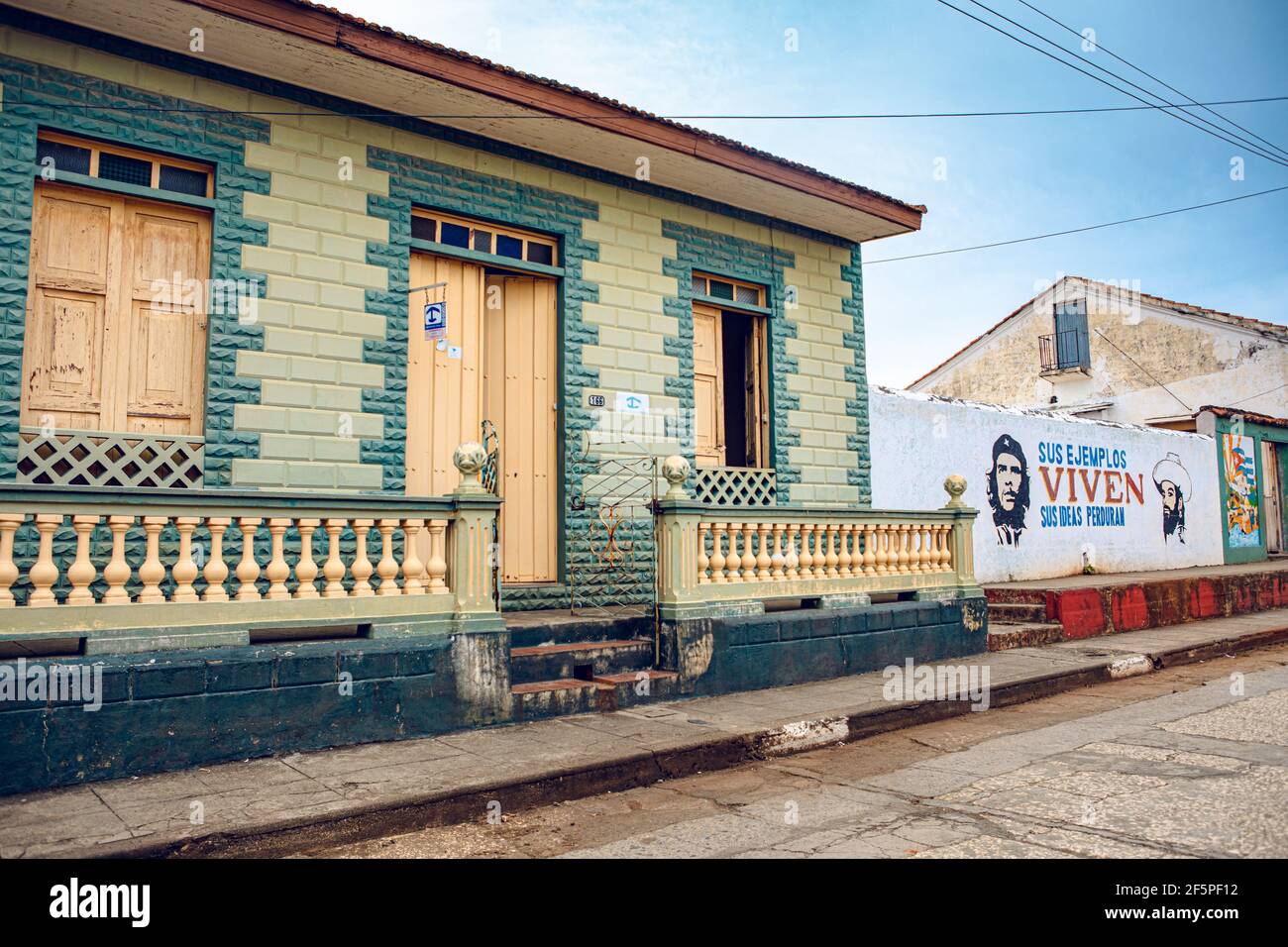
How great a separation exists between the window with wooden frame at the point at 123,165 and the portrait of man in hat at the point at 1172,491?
54.4ft

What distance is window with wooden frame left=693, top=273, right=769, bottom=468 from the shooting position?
10406 mm

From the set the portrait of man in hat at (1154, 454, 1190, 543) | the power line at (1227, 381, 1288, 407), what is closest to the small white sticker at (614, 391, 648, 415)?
the portrait of man in hat at (1154, 454, 1190, 543)

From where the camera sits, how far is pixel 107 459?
6531mm

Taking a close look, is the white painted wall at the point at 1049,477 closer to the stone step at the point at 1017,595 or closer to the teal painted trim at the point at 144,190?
the stone step at the point at 1017,595

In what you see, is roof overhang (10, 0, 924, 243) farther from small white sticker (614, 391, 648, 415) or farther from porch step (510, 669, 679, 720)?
porch step (510, 669, 679, 720)

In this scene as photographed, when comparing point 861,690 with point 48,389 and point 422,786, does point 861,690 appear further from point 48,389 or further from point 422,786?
point 48,389

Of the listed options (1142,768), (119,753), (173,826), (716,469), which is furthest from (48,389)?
(1142,768)

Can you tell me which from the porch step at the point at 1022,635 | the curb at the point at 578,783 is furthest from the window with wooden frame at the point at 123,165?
the porch step at the point at 1022,635

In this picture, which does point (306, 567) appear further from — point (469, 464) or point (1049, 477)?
point (1049, 477)

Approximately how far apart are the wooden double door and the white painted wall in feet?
14.9

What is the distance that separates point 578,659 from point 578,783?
200 centimetres

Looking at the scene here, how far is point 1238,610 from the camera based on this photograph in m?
14.5

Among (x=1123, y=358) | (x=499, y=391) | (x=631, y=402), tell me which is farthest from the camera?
(x=1123, y=358)

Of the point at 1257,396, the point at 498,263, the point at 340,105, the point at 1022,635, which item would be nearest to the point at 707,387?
the point at 498,263
